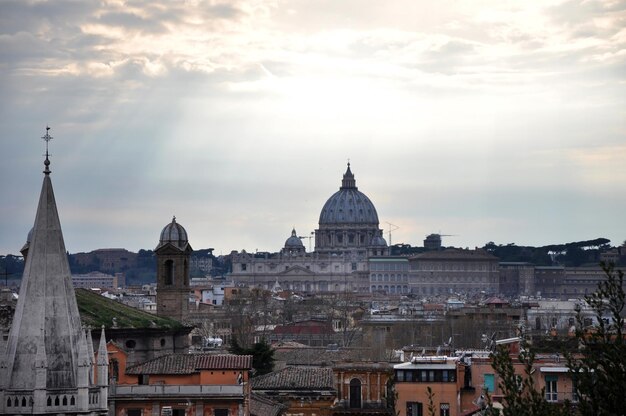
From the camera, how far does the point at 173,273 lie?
5856cm

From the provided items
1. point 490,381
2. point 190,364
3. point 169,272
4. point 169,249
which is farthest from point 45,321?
point 169,272

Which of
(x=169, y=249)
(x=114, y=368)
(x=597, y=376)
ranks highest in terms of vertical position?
(x=169, y=249)

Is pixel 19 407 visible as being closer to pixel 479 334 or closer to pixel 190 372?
pixel 190 372

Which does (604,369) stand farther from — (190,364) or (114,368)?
(114,368)

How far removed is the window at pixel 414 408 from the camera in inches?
1410

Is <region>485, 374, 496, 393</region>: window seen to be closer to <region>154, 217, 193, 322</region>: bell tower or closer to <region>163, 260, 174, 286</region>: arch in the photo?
<region>154, 217, 193, 322</region>: bell tower

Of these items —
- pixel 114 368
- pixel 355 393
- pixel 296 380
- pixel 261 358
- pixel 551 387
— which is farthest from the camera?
pixel 261 358

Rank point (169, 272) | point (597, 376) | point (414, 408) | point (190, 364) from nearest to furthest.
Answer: point (597, 376) < point (414, 408) < point (190, 364) < point (169, 272)

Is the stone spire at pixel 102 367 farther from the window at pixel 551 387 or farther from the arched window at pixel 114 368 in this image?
the arched window at pixel 114 368

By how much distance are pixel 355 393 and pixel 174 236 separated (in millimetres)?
20773

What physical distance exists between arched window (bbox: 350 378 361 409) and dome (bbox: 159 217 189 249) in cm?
2044

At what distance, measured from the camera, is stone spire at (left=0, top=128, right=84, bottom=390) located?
2641cm

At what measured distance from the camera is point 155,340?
46.8m

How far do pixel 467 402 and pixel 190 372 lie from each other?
4.97 m
